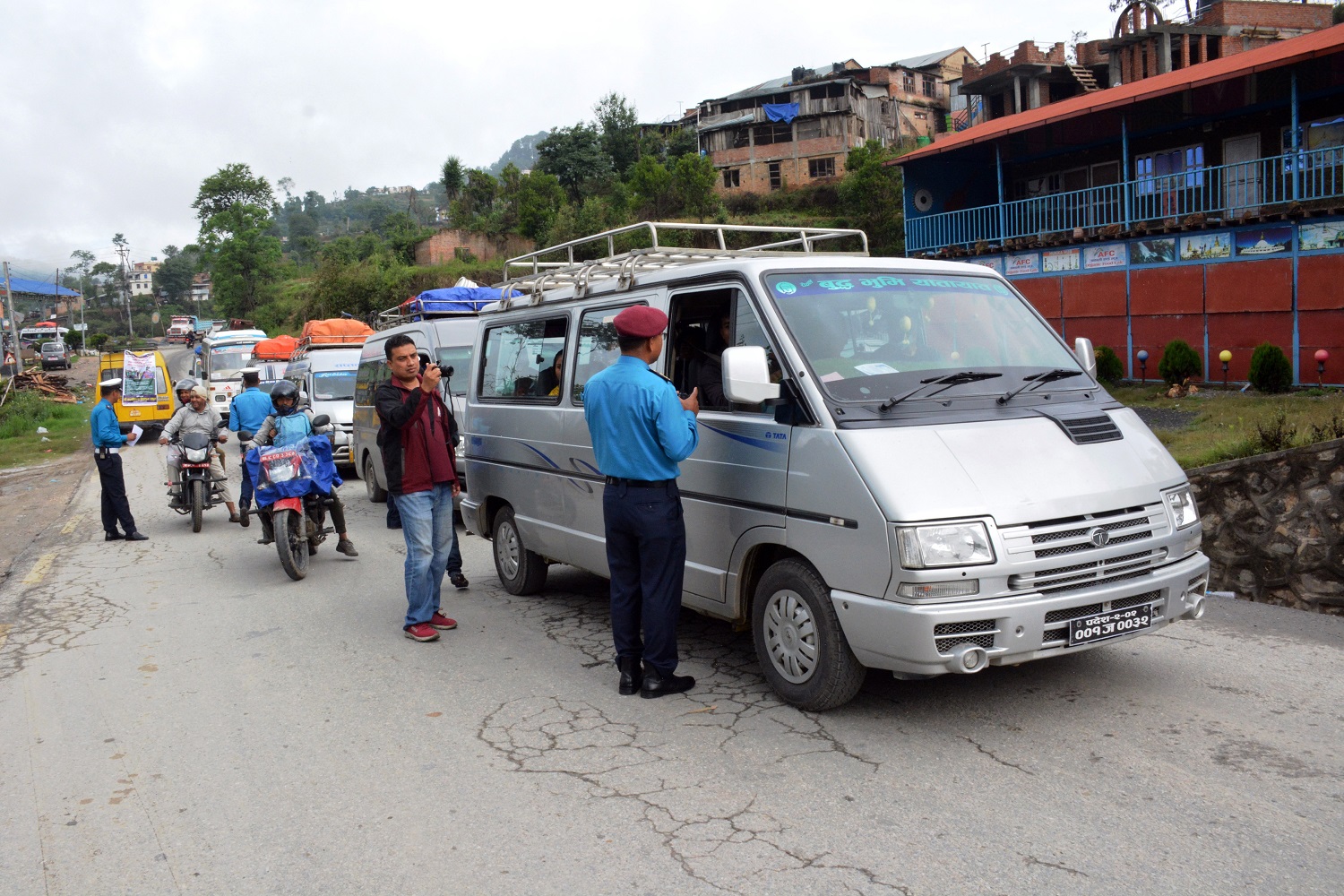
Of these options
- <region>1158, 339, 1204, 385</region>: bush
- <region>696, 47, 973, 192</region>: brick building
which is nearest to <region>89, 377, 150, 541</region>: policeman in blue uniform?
<region>1158, 339, 1204, 385</region>: bush

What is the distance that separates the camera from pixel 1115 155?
79.1 ft

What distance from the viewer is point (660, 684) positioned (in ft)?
17.1

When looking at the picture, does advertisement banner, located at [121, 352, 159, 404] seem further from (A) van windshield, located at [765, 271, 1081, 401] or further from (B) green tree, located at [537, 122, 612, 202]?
(B) green tree, located at [537, 122, 612, 202]

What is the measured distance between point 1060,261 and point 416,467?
795 inches

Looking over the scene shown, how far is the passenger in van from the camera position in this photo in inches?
266

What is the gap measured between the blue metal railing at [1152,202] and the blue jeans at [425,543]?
17.2 metres

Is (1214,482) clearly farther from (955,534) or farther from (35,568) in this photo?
(35,568)

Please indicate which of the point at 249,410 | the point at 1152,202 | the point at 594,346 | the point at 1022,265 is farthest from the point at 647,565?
the point at 1152,202

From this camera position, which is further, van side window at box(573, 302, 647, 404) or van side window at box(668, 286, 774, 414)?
van side window at box(573, 302, 647, 404)

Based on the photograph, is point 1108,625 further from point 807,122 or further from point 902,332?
point 807,122

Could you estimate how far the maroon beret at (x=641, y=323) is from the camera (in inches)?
197

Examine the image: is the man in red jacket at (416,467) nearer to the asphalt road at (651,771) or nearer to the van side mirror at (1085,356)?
the asphalt road at (651,771)

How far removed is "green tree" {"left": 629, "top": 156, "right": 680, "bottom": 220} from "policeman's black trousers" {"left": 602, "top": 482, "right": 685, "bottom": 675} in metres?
51.8

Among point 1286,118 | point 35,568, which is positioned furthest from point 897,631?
point 1286,118
